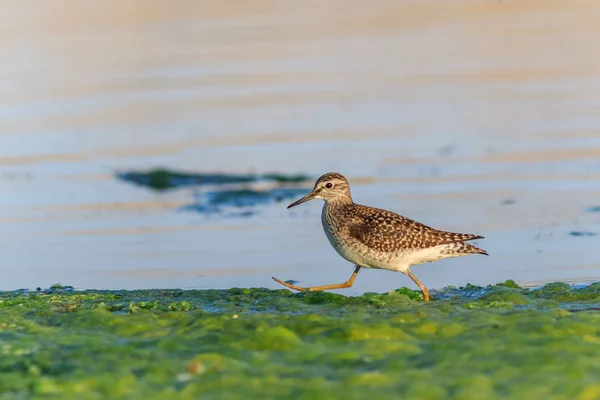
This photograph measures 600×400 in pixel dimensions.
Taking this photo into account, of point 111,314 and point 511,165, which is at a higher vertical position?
point 511,165

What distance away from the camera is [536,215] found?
47.3 ft

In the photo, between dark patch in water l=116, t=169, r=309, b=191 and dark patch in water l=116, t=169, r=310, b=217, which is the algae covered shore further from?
dark patch in water l=116, t=169, r=309, b=191

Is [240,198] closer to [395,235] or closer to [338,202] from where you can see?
[338,202]

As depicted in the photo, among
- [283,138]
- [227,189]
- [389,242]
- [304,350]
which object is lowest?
[304,350]

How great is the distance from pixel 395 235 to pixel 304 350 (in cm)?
329

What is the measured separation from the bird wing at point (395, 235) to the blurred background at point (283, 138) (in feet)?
4.12

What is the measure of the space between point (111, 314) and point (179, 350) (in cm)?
133

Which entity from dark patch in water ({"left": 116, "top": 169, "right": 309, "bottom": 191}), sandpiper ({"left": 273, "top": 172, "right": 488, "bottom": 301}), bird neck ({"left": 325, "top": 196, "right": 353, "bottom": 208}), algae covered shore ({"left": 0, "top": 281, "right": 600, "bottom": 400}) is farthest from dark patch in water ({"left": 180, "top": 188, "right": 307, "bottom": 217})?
algae covered shore ({"left": 0, "top": 281, "right": 600, "bottom": 400})

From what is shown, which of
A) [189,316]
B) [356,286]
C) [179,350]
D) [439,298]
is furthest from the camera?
[356,286]

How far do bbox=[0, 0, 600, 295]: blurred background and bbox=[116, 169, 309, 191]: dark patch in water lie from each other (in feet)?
Answer: 0.11

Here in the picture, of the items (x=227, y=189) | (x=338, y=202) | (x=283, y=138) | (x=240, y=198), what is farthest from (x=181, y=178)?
(x=338, y=202)

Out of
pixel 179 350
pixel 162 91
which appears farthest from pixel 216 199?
pixel 179 350

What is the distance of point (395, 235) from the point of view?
10.6 m

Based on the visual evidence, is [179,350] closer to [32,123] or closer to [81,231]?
[81,231]
